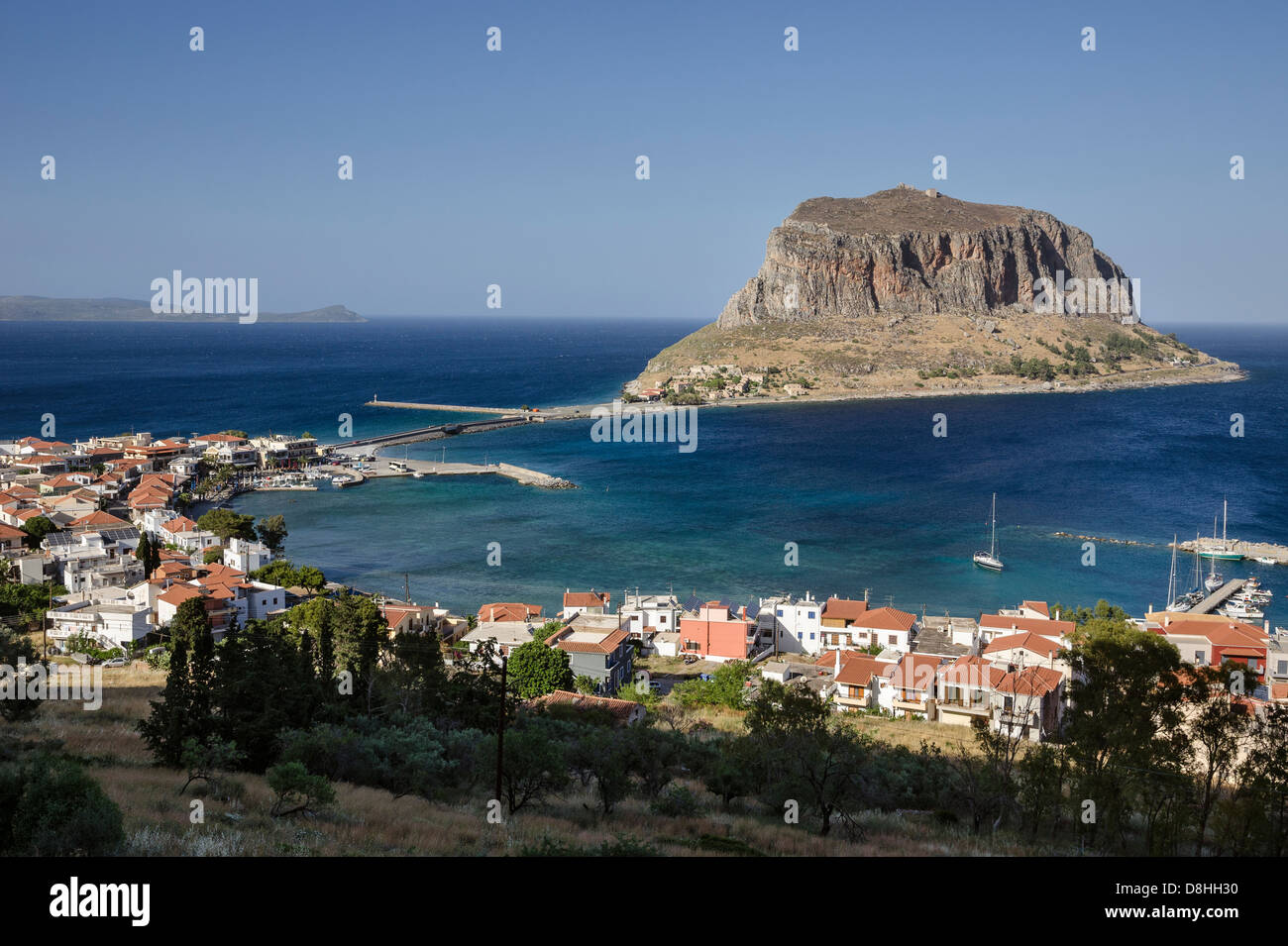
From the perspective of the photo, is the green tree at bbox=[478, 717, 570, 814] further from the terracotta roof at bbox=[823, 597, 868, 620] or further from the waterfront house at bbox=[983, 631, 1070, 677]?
the terracotta roof at bbox=[823, 597, 868, 620]

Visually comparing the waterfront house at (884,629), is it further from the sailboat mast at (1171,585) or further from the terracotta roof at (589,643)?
the sailboat mast at (1171,585)

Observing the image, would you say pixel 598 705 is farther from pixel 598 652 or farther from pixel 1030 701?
pixel 1030 701

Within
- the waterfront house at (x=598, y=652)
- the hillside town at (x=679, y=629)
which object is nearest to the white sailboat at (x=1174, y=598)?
the hillside town at (x=679, y=629)

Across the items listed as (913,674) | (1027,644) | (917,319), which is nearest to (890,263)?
(917,319)
